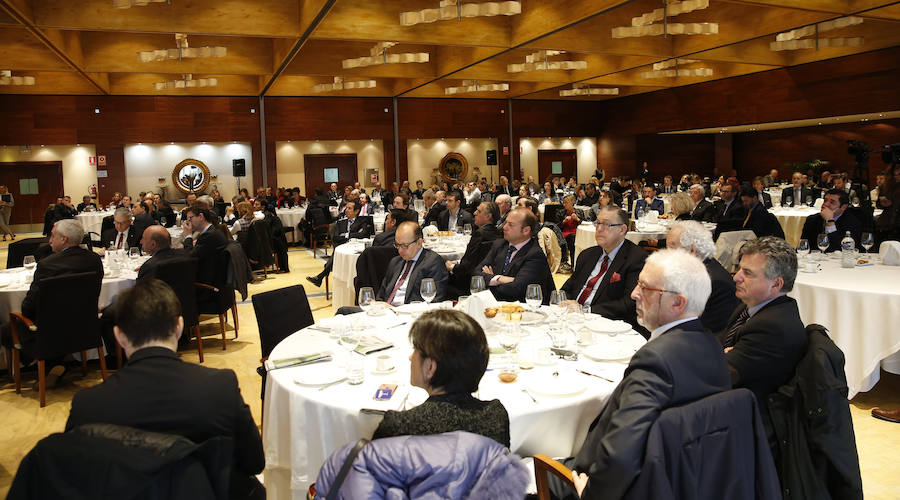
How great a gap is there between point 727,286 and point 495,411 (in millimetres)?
2289

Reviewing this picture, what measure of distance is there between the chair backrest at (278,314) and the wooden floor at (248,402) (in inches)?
34.0

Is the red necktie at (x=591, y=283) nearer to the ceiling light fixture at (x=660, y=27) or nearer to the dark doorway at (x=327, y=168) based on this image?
the ceiling light fixture at (x=660, y=27)

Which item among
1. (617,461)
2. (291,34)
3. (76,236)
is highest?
(291,34)

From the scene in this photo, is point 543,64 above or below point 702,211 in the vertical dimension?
above

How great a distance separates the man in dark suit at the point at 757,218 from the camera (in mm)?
7727

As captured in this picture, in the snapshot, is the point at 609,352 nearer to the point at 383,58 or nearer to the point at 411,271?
the point at 411,271

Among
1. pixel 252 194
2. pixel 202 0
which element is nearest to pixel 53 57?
pixel 202 0

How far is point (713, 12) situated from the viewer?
505 inches

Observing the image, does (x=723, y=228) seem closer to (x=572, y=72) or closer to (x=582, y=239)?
(x=582, y=239)

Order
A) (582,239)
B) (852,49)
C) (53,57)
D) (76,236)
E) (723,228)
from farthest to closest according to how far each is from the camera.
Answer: (852,49)
(53,57)
(582,239)
(723,228)
(76,236)

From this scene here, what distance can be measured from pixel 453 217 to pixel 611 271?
19.2 feet

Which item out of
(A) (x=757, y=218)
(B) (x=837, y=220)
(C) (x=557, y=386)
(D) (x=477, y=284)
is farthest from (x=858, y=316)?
(A) (x=757, y=218)

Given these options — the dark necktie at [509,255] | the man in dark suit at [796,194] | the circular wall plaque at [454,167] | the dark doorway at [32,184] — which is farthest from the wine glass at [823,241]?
the dark doorway at [32,184]

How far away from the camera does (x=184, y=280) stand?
5.40m
